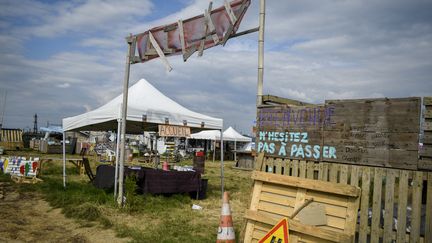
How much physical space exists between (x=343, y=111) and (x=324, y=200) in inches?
44.9

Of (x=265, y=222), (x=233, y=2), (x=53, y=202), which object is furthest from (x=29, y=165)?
(x=265, y=222)

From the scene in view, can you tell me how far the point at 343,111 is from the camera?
4.55 metres

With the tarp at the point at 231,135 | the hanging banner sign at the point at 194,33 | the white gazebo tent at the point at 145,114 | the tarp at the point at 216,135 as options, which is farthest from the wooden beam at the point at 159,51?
the tarp at the point at 231,135

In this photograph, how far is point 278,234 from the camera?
4.25 metres

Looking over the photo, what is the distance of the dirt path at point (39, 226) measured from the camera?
6168 mm

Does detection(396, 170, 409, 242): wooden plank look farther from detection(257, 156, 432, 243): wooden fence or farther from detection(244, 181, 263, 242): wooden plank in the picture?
detection(244, 181, 263, 242): wooden plank

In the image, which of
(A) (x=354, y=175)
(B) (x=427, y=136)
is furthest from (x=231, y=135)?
(B) (x=427, y=136)

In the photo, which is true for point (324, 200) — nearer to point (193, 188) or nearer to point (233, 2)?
point (233, 2)

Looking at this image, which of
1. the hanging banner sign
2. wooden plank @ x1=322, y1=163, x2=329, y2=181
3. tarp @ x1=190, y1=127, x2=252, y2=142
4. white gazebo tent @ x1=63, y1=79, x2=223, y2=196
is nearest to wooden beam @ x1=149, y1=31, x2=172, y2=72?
the hanging banner sign

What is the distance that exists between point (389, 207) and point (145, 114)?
6.97 m

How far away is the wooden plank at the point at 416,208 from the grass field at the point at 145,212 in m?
2.91

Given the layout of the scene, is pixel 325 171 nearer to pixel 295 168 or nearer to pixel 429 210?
pixel 295 168

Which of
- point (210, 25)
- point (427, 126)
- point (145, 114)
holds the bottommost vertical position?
point (427, 126)

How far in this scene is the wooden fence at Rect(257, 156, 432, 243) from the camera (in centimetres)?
391
